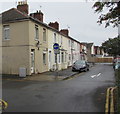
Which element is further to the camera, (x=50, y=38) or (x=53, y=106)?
(x=50, y=38)

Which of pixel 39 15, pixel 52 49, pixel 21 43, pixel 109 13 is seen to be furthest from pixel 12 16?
pixel 109 13

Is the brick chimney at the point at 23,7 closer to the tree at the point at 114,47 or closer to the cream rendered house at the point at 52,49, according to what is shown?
the cream rendered house at the point at 52,49

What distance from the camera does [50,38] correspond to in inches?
912

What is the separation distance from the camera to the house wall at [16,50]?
1769 cm

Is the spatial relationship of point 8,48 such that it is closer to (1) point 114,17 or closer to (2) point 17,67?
(2) point 17,67

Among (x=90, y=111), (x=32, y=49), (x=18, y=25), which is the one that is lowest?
(x=90, y=111)

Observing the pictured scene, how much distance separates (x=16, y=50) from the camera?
59.8 ft

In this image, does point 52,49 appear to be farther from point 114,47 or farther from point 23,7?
point 114,47

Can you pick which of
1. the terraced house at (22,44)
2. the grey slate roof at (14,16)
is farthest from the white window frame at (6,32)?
the grey slate roof at (14,16)

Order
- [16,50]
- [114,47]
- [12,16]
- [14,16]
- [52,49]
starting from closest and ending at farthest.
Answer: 1. [16,50]
2. [14,16]
3. [12,16]
4. [52,49]
5. [114,47]

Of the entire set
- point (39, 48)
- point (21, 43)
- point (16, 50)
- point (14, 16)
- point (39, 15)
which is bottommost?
point (16, 50)

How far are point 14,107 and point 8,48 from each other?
41.9 feet

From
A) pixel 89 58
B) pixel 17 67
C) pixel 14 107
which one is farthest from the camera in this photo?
pixel 89 58

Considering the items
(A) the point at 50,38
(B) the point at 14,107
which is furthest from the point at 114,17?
(A) the point at 50,38
